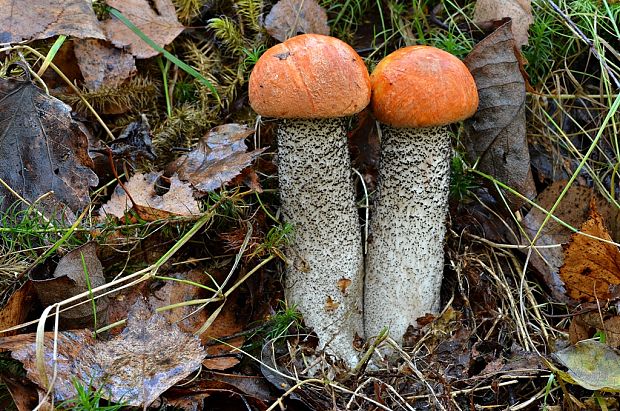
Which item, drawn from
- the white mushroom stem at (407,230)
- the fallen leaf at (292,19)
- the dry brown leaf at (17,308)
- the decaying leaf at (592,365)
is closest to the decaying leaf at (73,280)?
the dry brown leaf at (17,308)

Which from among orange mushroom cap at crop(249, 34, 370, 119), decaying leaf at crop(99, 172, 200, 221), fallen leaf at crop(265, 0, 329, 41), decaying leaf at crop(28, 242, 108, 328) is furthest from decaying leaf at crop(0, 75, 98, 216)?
fallen leaf at crop(265, 0, 329, 41)

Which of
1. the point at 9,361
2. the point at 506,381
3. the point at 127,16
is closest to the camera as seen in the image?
the point at 9,361

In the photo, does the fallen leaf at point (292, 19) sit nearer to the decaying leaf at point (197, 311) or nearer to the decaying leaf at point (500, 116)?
the decaying leaf at point (500, 116)

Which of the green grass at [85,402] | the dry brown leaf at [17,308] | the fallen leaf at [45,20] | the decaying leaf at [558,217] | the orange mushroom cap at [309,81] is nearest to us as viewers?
the green grass at [85,402]

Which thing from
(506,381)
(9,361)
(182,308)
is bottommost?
(506,381)

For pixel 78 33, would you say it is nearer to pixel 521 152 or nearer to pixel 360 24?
pixel 360 24

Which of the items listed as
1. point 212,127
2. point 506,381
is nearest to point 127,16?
point 212,127
